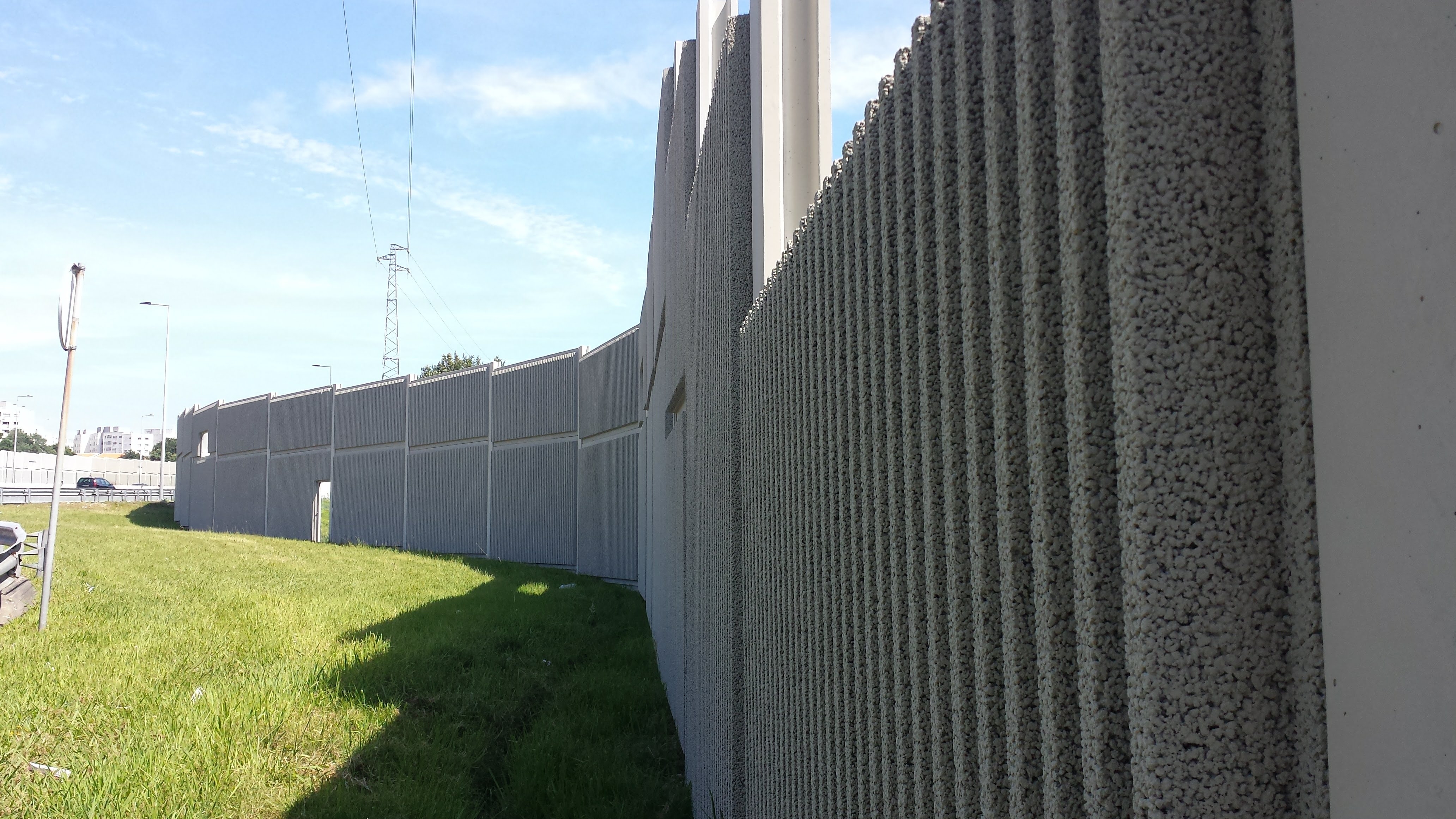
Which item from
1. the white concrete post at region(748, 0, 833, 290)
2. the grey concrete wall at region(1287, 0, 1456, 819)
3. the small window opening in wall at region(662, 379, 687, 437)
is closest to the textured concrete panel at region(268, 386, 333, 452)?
the small window opening in wall at region(662, 379, 687, 437)

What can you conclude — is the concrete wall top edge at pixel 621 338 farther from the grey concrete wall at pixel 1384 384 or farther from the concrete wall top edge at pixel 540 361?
the grey concrete wall at pixel 1384 384

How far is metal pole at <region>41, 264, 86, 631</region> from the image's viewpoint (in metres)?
7.59

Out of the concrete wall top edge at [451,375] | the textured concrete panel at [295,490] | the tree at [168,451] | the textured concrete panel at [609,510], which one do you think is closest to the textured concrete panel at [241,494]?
the textured concrete panel at [295,490]

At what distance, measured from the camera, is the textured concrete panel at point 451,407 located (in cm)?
2030

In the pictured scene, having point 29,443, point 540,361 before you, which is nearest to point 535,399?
point 540,361

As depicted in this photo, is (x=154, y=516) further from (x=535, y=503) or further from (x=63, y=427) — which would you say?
(x=63, y=427)

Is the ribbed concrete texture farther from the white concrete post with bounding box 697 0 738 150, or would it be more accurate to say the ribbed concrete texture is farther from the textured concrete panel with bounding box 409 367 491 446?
the textured concrete panel with bounding box 409 367 491 446

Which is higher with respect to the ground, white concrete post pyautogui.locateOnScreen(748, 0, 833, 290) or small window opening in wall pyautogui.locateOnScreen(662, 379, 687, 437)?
white concrete post pyautogui.locateOnScreen(748, 0, 833, 290)

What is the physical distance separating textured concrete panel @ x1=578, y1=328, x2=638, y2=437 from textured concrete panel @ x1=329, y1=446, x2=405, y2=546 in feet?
Answer: 24.5

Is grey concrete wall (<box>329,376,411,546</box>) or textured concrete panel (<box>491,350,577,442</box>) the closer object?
textured concrete panel (<box>491,350,577,442</box>)

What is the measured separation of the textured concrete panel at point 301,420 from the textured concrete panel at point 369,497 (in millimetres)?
1130

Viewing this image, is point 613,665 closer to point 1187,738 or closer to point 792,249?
point 792,249

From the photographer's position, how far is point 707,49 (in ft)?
14.3

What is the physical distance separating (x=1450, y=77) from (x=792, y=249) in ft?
5.26
